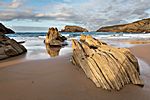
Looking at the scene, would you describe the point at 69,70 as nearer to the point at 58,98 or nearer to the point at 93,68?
the point at 93,68

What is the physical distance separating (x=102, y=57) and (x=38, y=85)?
2.20 m

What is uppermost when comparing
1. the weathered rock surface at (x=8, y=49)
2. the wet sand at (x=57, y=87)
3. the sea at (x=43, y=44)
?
the weathered rock surface at (x=8, y=49)

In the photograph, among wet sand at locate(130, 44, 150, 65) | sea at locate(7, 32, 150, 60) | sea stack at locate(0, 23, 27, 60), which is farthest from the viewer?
sea at locate(7, 32, 150, 60)

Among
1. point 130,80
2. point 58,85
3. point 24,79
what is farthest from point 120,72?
point 24,79

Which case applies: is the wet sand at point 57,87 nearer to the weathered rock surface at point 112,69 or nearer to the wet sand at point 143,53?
the weathered rock surface at point 112,69

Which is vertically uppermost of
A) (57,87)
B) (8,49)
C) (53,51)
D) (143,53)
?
(8,49)

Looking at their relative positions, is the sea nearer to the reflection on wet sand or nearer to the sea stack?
the reflection on wet sand

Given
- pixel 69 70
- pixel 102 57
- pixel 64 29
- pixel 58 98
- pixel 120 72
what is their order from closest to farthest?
1. pixel 58 98
2. pixel 120 72
3. pixel 102 57
4. pixel 69 70
5. pixel 64 29

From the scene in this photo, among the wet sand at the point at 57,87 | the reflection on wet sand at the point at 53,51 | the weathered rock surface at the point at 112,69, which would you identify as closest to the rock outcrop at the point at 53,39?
the reflection on wet sand at the point at 53,51

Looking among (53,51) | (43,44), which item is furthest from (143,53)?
(43,44)

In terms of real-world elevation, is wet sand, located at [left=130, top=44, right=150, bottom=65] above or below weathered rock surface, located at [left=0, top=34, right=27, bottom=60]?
below

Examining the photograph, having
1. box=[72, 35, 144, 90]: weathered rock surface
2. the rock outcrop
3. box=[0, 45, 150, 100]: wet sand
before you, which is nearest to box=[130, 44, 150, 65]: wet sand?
box=[0, 45, 150, 100]: wet sand

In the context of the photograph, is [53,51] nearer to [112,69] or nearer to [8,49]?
[8,49]

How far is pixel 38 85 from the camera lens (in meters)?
5.71
